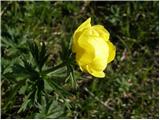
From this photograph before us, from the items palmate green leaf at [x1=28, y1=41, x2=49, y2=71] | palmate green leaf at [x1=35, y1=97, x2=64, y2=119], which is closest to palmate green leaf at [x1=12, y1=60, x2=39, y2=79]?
palmate green leaf at [x1=28, y1=41, x2=49, y2=71]

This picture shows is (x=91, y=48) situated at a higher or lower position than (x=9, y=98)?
higher

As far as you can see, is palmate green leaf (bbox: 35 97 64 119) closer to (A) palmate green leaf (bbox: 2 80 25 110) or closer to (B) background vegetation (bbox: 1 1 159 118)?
(B) background vegetation (bbox: 1 1 159 118)

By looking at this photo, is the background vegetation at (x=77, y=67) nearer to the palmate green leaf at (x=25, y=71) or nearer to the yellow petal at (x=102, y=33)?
the palmate green leaf at (x=25, y=71)

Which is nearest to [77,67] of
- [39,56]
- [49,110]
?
[49,110]

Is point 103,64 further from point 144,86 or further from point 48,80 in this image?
point 144,86

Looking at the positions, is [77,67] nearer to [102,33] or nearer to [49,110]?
[49,110]

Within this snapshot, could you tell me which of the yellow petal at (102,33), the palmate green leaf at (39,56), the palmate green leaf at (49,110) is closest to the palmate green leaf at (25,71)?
the palmate green leaf at (39,56)
